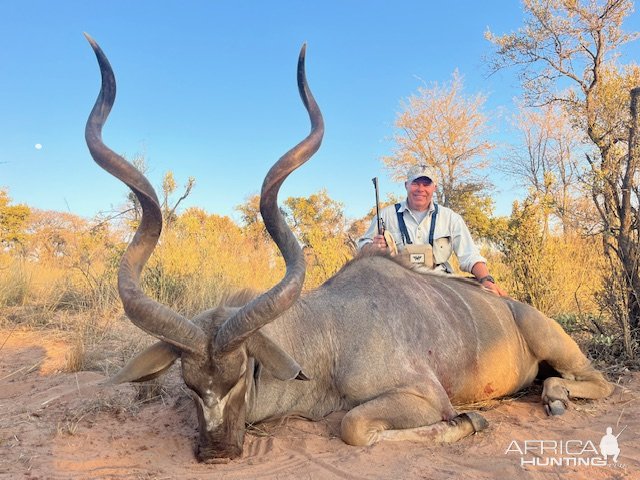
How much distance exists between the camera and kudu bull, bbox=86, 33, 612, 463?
3248 mm

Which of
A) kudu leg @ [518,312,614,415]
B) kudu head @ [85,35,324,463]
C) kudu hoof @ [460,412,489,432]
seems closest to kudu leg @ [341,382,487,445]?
kudu hoof @ [460,412,489,432]

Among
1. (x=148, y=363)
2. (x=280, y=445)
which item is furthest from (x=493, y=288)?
(x=148, y=363)

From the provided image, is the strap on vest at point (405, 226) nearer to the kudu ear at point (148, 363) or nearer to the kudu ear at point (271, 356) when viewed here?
the kudu ear at point (271, 356)

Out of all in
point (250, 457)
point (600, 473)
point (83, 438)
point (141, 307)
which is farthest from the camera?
point (83, 438)

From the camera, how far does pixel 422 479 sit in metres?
2.98

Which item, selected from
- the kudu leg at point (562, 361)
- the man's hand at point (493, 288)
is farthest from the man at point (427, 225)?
the kudu leg at point (562, 361)

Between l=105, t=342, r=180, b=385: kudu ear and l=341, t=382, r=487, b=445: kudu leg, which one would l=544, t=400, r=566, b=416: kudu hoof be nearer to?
l=341, t=382, r=487, b=445: kudu leg

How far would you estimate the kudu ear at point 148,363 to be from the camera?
3.41m

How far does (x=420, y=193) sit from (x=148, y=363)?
12.5ft

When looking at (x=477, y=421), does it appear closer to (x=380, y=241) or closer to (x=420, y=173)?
(x=380, y=241)

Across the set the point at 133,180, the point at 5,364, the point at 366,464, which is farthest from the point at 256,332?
the point at 5,364

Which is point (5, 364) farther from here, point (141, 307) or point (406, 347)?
point (406, 347)

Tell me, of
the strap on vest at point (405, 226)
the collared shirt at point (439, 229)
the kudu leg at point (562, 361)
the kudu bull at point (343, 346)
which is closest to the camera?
the kudu bull at point (343, 346)

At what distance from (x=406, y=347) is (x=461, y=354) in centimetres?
60
